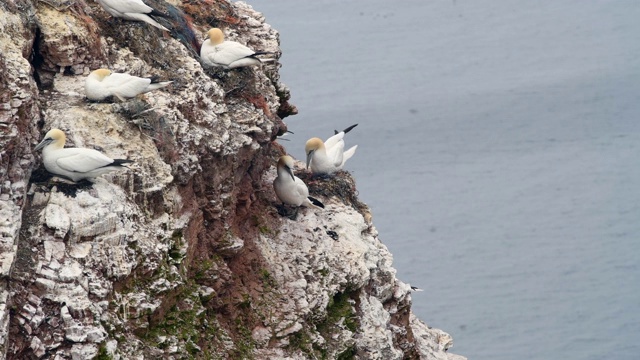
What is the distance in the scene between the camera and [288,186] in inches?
468

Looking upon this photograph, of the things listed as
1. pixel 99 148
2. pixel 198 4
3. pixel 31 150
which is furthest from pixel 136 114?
pixel 198 4

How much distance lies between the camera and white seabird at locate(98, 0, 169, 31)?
1056cm

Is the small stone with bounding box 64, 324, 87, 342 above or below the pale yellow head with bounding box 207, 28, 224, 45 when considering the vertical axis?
below

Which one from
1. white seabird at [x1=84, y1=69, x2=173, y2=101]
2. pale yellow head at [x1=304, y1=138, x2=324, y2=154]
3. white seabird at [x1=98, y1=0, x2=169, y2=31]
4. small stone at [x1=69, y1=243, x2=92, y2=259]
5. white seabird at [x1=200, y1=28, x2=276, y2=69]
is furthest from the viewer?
pale yellow head at [x1=304, y1=138, x2=324, y2=154]

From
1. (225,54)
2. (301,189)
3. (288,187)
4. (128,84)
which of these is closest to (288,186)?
(288,187)

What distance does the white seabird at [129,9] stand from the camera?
10.6 meters

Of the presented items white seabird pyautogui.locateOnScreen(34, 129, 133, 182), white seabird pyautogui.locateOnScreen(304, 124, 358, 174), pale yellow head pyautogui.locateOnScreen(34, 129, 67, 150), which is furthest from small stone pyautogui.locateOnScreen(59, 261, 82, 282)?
white seabird pyautogui.locateOnScreen(304, 124, 358, 174)

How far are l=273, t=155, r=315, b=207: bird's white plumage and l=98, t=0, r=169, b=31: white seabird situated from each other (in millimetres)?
2162

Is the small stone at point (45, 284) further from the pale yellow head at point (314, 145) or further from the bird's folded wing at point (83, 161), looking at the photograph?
the pale yellow head at point (314, 145)

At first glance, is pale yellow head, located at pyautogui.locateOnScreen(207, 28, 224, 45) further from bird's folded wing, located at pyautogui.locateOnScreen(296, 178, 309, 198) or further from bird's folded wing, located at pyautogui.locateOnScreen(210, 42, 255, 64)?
bird's folded wing, located at pyautogui.locateOnScreen(296, 178, 309, 198)

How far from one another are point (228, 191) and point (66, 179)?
2.32 metres

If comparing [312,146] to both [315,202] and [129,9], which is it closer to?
[315,202]

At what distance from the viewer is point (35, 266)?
775 centimetres

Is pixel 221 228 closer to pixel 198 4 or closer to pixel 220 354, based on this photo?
pixel 220 354
